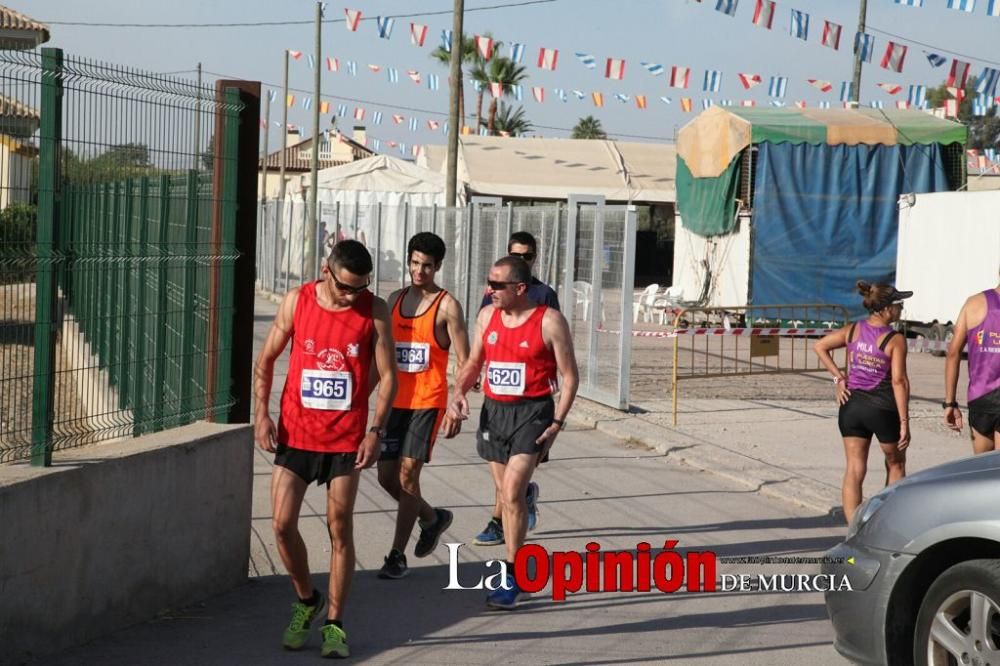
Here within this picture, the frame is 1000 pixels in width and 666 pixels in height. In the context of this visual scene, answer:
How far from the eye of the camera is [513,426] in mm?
7207

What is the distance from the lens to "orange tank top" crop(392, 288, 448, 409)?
296 inches

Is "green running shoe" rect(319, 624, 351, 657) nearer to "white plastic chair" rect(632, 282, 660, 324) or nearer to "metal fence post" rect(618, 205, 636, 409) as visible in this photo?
"metal fence post" rect(618, 205, 636, 409)

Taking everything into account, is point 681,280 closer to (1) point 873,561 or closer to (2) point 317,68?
(2) point 317,68

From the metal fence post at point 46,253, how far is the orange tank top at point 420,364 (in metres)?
2.18

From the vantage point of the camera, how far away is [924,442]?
43.7 feet

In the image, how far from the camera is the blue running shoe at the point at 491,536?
8305 mm

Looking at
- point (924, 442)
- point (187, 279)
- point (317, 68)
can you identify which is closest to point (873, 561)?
point (187, 279)

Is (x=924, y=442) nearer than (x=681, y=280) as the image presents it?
Yes

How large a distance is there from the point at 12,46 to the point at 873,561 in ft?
14.2

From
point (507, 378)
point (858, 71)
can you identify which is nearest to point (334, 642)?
point (507, 378)

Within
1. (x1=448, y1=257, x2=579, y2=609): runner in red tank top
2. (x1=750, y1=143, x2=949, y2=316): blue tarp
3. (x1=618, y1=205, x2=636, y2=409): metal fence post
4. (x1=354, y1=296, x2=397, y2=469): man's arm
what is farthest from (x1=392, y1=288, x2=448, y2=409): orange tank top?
(x1=750, y1=143, x2=949, y2=316): blue tarp

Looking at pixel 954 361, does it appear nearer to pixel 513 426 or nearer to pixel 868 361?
pixel 868 361

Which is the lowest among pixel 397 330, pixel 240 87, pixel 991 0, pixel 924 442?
pixel 924 442

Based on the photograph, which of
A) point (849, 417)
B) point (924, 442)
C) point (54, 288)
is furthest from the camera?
point (924, 442)
